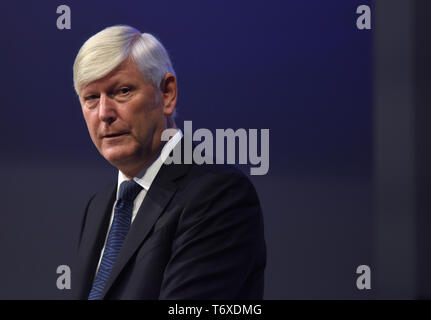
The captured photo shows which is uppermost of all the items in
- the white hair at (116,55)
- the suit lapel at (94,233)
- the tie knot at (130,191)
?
the white hair at (116,55)

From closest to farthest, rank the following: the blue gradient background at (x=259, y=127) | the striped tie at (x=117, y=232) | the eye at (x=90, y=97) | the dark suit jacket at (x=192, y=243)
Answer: the dark suit jacket at (x=192, y=243)
the striped tie at (x=117, y=232)
the eye at (x=90, y=97)
the blue gradient background at (x=259, y=127)

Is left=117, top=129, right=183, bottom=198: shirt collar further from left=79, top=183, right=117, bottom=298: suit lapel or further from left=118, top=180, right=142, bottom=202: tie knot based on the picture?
left=79, top=183, right=117, bottom=298: suit lapel

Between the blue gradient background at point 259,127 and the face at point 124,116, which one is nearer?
the face at point 124,116

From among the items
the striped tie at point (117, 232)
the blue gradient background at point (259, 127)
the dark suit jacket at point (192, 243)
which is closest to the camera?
the dark suit jacket at point (192, 243)

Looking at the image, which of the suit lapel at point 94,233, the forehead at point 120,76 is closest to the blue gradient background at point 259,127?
the suit lapel at point 94,233

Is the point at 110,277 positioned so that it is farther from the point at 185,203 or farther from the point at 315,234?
the point at 315,234

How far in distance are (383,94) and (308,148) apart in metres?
0.41

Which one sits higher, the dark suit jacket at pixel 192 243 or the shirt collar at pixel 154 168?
the shirt collar at pixel 154 168

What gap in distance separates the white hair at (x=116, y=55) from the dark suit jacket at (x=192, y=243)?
1.08ft

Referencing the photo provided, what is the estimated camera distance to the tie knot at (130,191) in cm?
165

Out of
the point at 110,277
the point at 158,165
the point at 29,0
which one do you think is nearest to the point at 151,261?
the point at 110,277

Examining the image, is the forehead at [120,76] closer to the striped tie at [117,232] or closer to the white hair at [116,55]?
the white hair at [116,55]

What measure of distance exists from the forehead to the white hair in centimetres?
1

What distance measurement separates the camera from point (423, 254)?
2.24 metres
